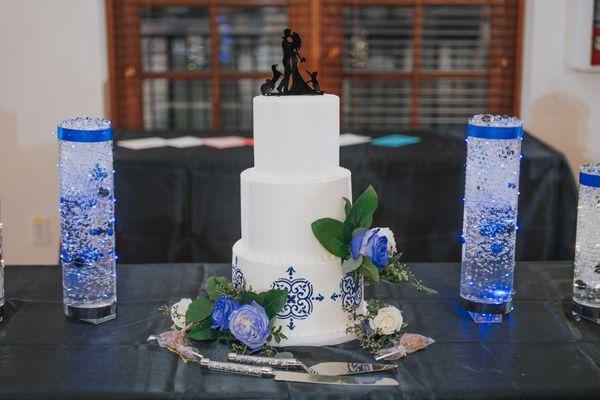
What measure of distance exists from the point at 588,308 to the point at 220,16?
2.49 metres

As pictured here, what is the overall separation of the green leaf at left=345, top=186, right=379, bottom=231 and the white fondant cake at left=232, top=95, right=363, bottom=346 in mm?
44

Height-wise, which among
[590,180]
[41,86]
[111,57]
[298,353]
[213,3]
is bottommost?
[298,353]

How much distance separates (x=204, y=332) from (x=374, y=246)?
0.32 m

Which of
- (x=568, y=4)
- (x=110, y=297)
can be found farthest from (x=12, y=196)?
(x=568, y=4)

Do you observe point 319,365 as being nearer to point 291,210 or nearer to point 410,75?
point 291,210

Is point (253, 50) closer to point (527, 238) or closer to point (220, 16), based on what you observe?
point (220, 16)

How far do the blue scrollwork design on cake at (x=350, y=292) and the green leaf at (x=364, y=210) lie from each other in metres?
0.10

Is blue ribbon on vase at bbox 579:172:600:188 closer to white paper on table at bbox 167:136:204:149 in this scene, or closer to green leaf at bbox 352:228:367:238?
green leaf at bbox 352:228:367:238

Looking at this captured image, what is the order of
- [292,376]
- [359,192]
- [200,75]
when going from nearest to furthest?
[292,376] < [359,192] < [200,75]

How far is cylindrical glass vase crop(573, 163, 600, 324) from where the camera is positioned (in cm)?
155

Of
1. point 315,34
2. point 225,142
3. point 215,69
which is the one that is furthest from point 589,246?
point 215,69

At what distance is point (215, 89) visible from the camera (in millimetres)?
3740

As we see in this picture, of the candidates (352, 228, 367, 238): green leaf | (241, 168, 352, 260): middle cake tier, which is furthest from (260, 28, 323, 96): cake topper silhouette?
(352, 228, 367, 238): green leaf

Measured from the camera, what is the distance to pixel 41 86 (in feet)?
11.5
